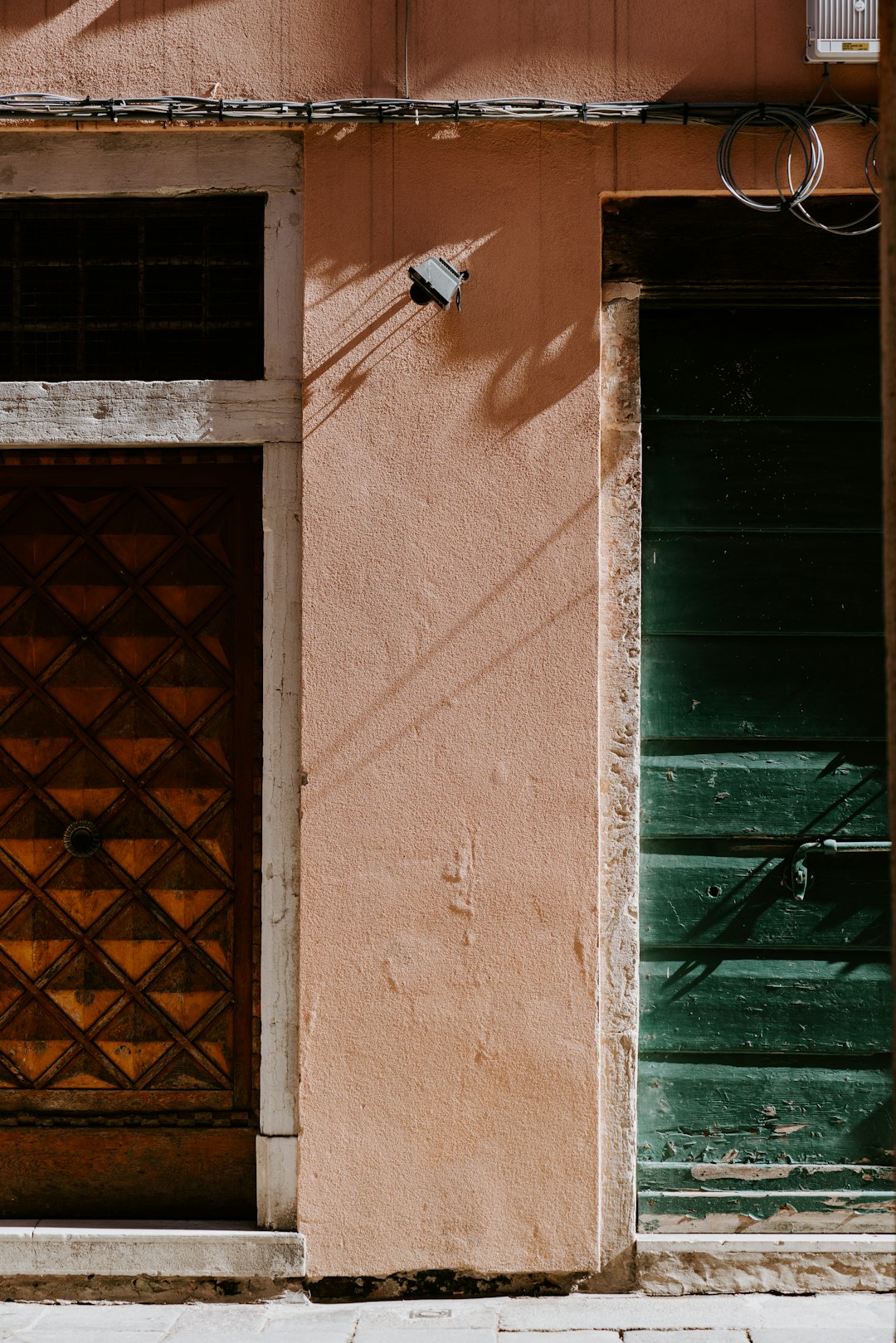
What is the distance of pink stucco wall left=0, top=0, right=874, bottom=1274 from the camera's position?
3.88 m

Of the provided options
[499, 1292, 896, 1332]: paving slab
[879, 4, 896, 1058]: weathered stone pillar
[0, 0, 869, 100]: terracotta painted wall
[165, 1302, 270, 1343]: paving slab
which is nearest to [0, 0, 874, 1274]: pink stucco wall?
[0, 0, 869, 100]: terracotta painted wall

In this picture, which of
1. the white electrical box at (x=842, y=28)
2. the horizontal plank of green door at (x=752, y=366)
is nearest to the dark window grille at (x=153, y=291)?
the horizontal plank of green door at (x=752, y=366)

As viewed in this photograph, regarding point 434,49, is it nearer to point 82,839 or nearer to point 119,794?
point 119,794

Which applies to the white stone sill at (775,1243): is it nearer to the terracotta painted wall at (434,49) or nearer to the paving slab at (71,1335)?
the paving slab at (71,1335)

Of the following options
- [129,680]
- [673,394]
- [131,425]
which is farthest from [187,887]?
[673,394]

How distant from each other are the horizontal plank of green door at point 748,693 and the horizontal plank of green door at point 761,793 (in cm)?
8

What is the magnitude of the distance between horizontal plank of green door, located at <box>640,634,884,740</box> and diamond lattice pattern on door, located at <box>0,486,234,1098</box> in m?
1.51

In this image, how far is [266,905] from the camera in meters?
3.98

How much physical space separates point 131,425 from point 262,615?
2.56 feet

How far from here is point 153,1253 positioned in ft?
12.8

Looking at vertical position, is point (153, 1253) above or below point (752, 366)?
below

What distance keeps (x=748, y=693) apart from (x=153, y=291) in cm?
249

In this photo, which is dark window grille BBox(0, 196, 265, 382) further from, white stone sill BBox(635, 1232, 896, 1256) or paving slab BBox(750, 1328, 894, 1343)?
paving slab BBox(750, 1328, 894, 1343)

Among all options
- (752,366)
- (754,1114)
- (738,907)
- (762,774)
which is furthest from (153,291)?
(754,1114)
